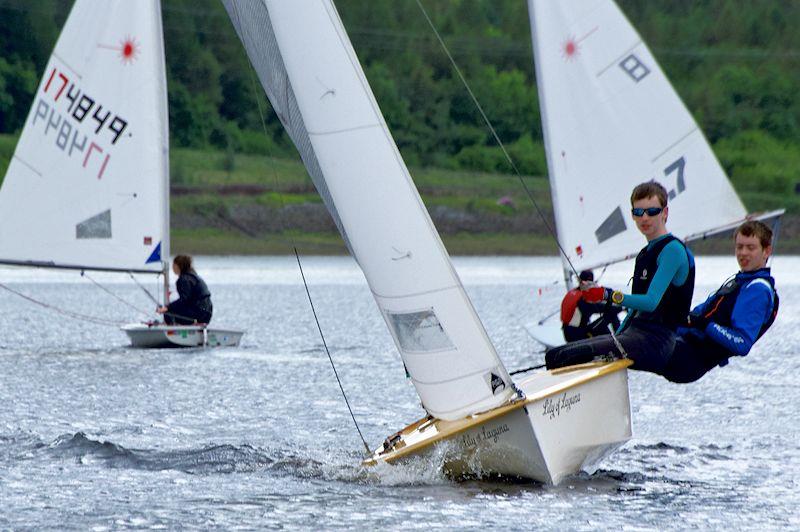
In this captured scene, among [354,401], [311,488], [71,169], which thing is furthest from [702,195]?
[311,488]

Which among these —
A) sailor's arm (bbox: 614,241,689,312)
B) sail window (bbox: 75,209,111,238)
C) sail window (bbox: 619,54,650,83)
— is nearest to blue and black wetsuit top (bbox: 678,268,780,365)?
sailor's arm (bbox: 614,241,689,312)

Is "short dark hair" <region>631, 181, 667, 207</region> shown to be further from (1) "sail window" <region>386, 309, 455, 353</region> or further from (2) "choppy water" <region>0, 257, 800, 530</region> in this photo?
(2) "choppy water" <region>0, 257, 800, 530</region>

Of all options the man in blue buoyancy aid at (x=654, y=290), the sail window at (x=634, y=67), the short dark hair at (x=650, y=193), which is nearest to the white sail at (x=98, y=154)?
the sail window at (x=634, y=67)

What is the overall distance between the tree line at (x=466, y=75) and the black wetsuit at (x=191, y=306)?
6436 centimetres

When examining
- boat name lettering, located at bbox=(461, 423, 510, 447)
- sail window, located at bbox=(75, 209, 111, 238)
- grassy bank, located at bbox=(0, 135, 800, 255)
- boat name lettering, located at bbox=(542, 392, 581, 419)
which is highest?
grassy bank, located at bbox=(0, 135, 800, 255)

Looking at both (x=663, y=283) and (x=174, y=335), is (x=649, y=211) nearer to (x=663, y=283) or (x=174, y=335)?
(x=663, y=283)

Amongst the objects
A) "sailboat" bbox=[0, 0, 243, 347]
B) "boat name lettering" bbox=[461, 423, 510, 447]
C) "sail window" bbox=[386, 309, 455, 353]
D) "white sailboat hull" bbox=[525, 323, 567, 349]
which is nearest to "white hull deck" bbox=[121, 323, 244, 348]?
"sailboat" bbox=[0, 0, 243, 347]

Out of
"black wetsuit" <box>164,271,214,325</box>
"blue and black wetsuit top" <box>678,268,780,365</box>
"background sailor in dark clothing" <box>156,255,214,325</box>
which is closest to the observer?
"blue and black wetsuit top" <box>678,268,780,365</box>

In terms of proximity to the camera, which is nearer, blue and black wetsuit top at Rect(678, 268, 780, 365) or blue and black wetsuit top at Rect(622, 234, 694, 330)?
blue and black wetsuit top at Rect(622, 234, 694, 330)

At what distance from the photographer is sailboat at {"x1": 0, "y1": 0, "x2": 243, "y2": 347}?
22.8 metres

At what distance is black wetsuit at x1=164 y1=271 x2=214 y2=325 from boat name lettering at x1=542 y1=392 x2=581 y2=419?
12.6 m

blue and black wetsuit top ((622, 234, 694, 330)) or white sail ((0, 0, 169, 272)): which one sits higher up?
white sail ((0, 0, 169, 272))

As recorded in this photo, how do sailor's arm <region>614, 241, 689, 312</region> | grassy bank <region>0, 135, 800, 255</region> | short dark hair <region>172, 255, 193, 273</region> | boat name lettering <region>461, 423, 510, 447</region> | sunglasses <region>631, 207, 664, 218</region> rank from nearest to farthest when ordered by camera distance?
sailor's arm <region>614, 241, 689, 312</region>
sunglasses <region>631, 207, 664, 218</region>
boat name lettering <region>461, 423, 510, 447</region>
short dark hair <region>172, 255, 193, 273</region>
grassy bank <region>0, 135, 800, 255</region>

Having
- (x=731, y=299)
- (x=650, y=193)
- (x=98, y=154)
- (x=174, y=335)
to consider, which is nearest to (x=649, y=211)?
(x=650, y=193)
